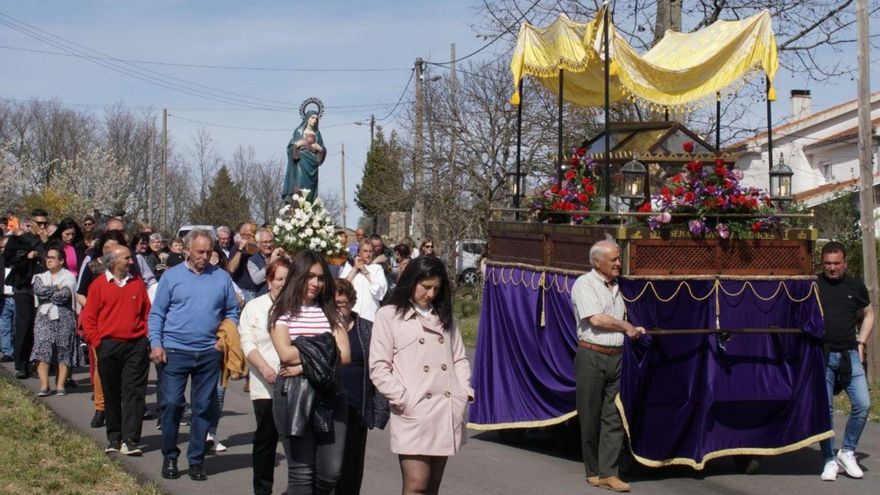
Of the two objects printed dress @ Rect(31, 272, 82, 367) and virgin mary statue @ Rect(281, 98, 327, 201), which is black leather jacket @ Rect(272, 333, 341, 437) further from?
virgin mary statue @ Rect(281, 98, 327, 201)

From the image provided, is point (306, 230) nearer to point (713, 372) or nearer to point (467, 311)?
point (713, 372)

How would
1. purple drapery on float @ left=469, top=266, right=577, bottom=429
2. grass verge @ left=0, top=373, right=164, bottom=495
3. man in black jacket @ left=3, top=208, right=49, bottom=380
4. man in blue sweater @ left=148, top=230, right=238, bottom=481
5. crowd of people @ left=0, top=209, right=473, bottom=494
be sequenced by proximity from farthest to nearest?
man in black jacket @ left=3, top=208, right=49, bottom=380, purple drapery on float @ left=469, top=266, right=577, bottom=429, man in blue sweater @ left=148, top=230, right=238, bottom=481, grass verge @ left=0, top=373, right=164, bottom=495, crowd of people @ left=0, top=209, right=473, bottom=494

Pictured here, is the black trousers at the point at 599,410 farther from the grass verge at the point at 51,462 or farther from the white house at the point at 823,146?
the white house at the point at 823,146

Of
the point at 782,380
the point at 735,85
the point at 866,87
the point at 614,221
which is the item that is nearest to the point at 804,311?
the point at 782,380

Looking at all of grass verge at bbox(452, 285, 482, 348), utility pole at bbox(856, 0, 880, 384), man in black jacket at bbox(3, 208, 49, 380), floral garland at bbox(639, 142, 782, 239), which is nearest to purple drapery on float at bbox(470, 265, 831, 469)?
floral garland at bbox(639, 142, 782, 239)

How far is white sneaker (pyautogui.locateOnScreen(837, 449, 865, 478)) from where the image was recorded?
1000cm

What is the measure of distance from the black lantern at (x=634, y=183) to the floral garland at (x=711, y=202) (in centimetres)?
25

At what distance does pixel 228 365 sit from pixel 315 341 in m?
2.76

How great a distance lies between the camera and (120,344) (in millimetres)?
10359

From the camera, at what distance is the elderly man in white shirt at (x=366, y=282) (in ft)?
43.5

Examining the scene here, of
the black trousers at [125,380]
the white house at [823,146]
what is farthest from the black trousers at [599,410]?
the white house at [823,146]

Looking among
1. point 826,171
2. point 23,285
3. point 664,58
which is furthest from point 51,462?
point 826,171

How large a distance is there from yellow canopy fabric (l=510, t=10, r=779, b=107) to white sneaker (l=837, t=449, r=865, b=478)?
3287mm

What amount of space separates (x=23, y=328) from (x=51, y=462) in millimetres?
6358
